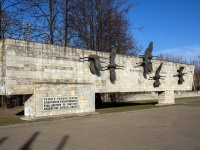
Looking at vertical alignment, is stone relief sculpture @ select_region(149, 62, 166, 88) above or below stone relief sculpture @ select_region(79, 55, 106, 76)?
below

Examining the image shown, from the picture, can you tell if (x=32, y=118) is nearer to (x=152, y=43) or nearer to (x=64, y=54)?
(x=64, y=54)

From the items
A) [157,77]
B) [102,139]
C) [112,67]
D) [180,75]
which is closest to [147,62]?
[157,77]

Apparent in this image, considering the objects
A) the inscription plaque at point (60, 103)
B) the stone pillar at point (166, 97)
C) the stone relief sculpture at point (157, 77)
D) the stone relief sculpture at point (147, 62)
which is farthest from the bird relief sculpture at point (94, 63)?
the stone pillar at point (166, 97)

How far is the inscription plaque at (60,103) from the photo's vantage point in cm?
1450

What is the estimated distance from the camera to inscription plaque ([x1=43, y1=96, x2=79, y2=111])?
1450 centimetres

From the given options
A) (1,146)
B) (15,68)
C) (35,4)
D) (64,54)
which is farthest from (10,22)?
(1,146)

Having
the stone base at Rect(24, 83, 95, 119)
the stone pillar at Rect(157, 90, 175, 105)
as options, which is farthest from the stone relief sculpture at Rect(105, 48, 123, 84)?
the stone pillar at Rect(157, 90, 175, 105)

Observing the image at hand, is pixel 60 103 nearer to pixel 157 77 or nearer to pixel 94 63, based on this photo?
pixel 94 63

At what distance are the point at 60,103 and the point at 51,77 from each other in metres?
1.70

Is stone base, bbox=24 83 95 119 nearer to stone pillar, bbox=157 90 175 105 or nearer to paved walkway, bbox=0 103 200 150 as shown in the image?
paved walkway, bbox=0 103 200 150

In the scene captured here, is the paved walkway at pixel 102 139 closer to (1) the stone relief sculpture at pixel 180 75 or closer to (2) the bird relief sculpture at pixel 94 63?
(2) the bird relief sculpture at pixel 94 63

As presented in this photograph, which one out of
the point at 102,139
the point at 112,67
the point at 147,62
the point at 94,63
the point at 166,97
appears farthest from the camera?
the point at 166,97

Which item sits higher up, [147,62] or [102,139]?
[147,62]

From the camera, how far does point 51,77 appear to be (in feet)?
50.8
